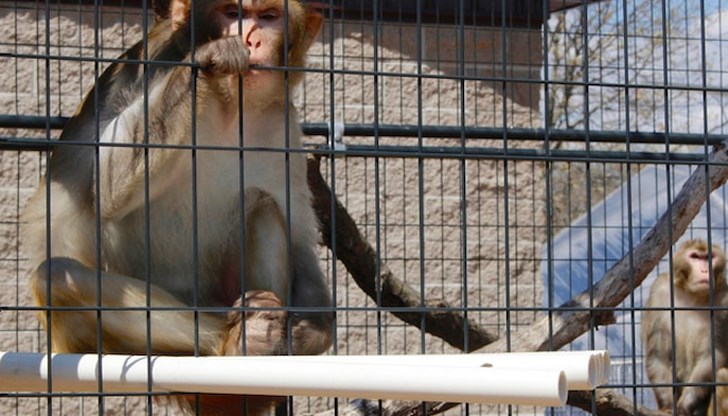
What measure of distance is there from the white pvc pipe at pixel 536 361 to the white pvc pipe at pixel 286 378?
67 millimetres

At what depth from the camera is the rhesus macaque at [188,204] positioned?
368 cm

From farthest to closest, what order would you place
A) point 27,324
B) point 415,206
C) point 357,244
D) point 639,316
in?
point 639,316
point 415,206
point 27,324
point 357,244

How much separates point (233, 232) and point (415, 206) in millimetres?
2944

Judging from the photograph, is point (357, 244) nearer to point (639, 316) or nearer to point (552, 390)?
point (552, 390)

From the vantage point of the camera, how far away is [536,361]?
113 inches

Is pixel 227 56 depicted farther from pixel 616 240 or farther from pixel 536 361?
pixel 616 240

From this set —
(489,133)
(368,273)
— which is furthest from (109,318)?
(489,133)

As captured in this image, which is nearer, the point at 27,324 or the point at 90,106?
the point at 90,106

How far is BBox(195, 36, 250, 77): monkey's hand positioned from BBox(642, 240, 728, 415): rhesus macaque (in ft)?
17.2

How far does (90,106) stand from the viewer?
4.05 meters

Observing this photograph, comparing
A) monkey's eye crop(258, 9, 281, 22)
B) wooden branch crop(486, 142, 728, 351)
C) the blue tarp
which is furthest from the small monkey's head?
monkey's eye crop(258, 9, 281, 22)

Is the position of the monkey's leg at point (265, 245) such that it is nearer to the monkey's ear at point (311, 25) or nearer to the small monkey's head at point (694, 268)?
the monkey's ear at point (311, 25)

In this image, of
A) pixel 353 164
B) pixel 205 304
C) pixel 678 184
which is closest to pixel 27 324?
pixel 353 164

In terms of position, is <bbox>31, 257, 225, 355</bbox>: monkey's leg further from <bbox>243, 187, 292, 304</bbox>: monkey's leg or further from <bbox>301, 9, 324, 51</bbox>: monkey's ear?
<bbox>301, 9, 324, 51</bbox>: monkey's ear
